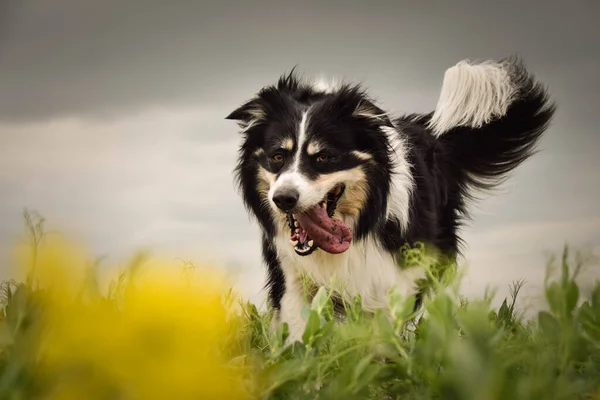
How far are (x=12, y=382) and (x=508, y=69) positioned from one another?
5.71 meters

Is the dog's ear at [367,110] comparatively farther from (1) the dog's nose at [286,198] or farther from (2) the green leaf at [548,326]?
(2) the green leaf at [548,326]

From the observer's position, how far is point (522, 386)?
0.90 m

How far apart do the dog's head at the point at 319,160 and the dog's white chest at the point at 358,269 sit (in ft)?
0.45

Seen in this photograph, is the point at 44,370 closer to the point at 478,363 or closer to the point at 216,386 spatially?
the point at 216,386

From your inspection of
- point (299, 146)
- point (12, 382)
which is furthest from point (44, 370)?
point (299, 146)

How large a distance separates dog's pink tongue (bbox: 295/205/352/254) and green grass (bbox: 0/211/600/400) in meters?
2.46

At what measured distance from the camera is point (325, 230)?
409 cm

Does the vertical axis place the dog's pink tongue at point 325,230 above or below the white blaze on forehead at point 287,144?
below

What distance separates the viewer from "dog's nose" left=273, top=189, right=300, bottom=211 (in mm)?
3600

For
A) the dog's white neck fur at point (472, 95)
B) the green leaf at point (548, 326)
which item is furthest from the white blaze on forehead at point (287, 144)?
the green leaf at point (548, 326)

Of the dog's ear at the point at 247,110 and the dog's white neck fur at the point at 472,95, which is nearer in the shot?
the dog's ear at the point at 247,110

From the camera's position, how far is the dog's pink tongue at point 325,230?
3.98 m

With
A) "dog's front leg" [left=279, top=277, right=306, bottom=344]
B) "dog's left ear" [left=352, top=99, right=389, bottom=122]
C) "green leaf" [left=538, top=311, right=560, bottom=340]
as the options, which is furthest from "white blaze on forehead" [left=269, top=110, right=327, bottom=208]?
"green leaf" [left=538, top=311, right=560, bottom=340]

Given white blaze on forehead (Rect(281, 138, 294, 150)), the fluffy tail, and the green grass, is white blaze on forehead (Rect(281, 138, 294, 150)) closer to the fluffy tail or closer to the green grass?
the fluffy tail
